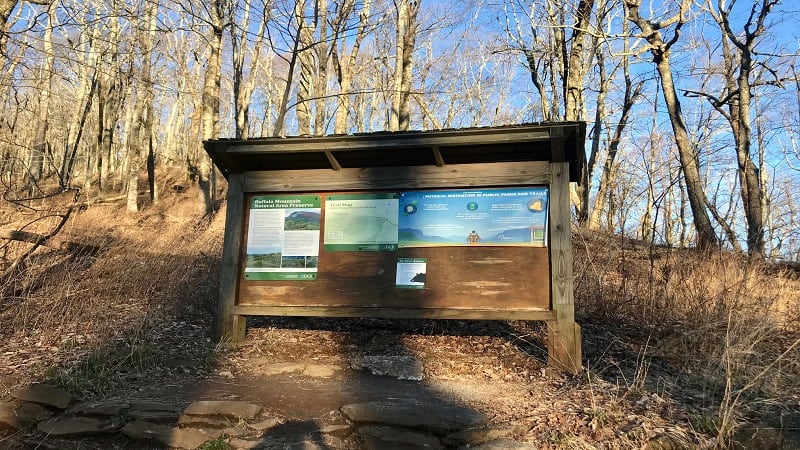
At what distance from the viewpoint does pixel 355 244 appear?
20.6 ft

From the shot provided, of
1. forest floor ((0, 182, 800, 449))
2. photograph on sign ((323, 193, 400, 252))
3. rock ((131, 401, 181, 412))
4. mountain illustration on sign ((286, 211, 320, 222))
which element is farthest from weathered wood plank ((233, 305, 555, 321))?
rock ((131, 401, 181, 412))

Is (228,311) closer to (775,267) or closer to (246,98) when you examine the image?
(775,267)

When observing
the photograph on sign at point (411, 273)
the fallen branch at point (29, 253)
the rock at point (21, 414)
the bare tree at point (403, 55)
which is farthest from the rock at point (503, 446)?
the bare tree at point (403, 55)

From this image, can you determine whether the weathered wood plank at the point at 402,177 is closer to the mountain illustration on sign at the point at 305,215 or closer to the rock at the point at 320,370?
the mountain illustration on sign at the point at 305,215

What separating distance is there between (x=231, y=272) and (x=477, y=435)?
393 centimetres

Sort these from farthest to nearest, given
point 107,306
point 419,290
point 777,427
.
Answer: point 107,306
point 419,290
point 777,427

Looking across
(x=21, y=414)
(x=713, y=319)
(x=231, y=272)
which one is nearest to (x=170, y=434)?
(x=21, y=414)

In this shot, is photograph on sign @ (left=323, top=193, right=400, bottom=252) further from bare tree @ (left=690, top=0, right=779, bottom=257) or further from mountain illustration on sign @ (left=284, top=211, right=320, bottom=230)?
bare tree @ (left=690, top=0, right=779, bottom=257)

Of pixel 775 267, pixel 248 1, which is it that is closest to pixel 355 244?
pixel 775 267

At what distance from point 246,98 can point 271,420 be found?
2420 cm

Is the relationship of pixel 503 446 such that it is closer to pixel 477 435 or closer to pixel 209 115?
pixel 477 435

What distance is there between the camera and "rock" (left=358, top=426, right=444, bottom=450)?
150 inches

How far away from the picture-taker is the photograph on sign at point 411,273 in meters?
5.99

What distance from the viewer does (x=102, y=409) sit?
434 cm
